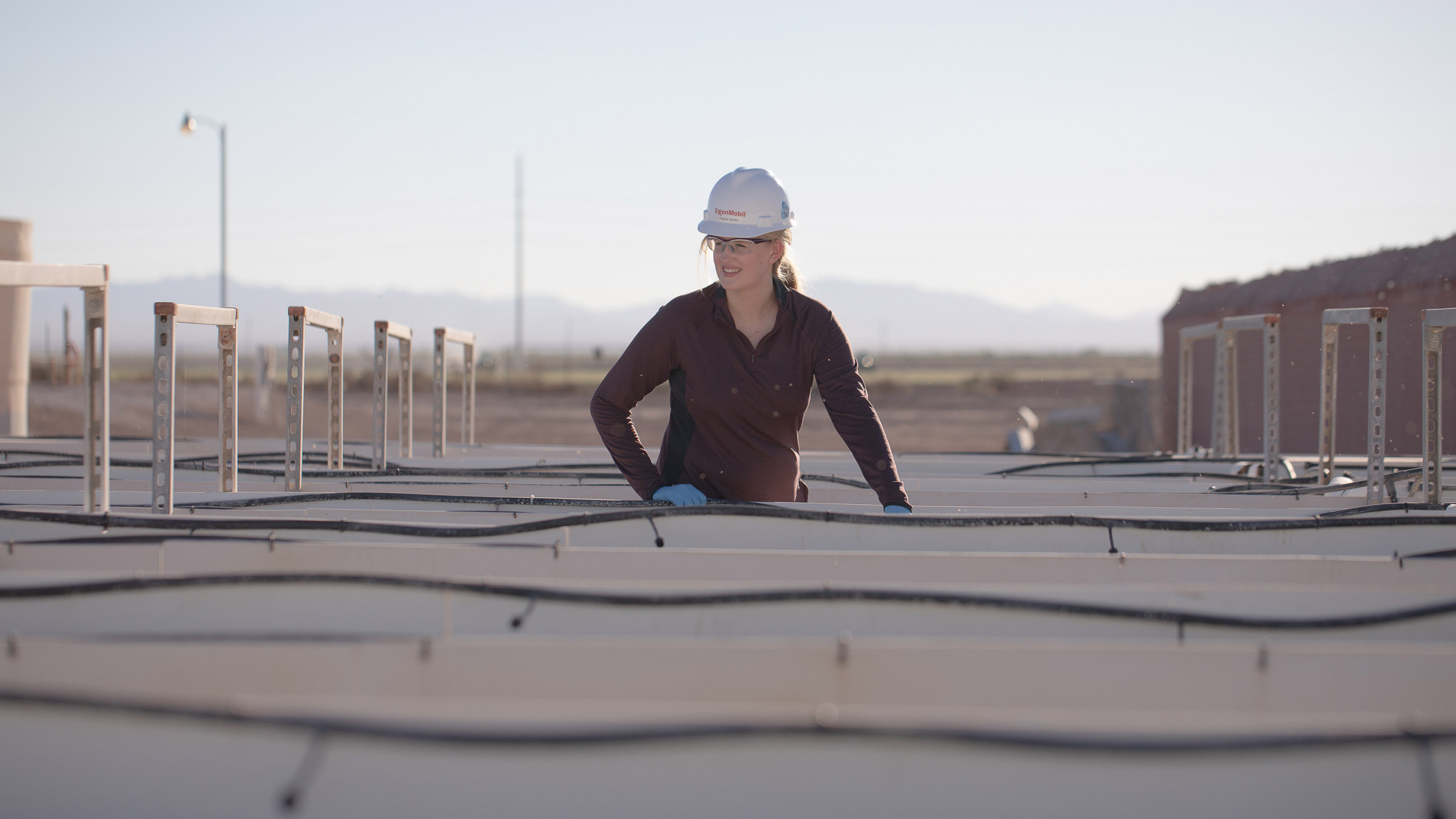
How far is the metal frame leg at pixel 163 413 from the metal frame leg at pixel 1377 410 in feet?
15.5

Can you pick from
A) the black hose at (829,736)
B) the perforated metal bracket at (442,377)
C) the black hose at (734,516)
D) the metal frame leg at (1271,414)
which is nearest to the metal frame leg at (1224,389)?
the metal frame leg at (1271,414)

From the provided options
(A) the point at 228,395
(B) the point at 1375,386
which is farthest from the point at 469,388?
(B) the point at 1375,386

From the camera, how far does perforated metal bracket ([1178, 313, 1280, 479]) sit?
5902 millimetres

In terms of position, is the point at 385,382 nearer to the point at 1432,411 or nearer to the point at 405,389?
the point at 405,389

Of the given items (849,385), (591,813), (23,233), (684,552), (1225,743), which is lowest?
(591,813)

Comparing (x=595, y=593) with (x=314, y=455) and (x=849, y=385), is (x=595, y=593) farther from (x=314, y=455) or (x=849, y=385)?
(x=314, y=455)

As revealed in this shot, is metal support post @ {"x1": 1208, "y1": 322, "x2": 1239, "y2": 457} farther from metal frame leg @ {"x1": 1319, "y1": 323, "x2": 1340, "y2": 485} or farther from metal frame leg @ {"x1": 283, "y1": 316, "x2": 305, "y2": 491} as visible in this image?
metal frame leg @ {"x1": 283, "y1": 316, "x2": 305, "y2": 491}

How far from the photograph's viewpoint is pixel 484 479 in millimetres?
6066

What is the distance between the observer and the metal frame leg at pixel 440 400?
8.13 metres

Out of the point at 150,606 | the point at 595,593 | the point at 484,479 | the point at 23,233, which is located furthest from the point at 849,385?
the point at 23,233

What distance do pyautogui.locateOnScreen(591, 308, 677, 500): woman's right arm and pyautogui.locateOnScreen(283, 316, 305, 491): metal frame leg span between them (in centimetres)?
195

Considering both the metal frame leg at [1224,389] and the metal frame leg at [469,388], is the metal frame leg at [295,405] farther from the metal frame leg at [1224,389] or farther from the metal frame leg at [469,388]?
the metal frame leg at [1224,389]

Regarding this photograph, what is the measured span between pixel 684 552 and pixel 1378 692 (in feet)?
5.17

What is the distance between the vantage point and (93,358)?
3.25 m
